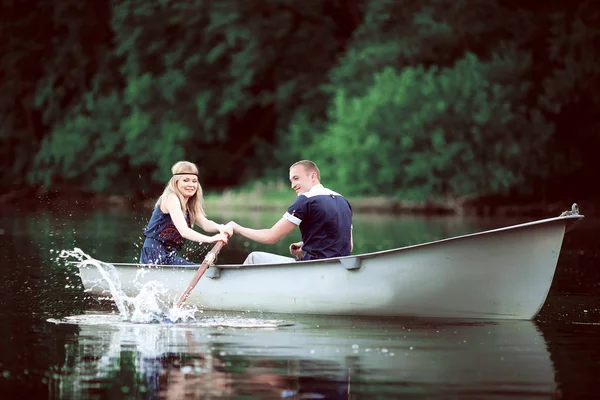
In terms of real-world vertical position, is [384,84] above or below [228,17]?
below

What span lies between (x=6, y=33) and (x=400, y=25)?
1313 centimetres

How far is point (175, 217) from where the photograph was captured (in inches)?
409

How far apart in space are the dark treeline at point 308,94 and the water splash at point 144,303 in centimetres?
2258

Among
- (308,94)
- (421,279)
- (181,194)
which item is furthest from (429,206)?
(421,279)

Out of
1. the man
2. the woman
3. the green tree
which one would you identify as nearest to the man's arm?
the man

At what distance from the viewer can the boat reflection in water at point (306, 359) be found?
6574mm

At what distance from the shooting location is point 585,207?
1318 inches

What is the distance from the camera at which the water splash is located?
9.89 m

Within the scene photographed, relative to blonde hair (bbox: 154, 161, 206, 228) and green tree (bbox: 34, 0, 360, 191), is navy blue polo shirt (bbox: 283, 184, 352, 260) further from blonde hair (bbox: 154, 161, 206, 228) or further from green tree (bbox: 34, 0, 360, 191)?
green tree (bbox: 34, 0, 360, 191)

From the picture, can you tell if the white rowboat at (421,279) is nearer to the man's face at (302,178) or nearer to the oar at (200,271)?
the oar at (200,271)

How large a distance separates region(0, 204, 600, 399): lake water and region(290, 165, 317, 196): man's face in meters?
1.02

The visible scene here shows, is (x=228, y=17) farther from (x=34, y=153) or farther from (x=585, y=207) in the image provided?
(x=585, y=207)

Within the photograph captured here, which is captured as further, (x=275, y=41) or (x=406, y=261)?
(x=275, y=41)

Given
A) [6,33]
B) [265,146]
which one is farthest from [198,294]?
[6,33]
